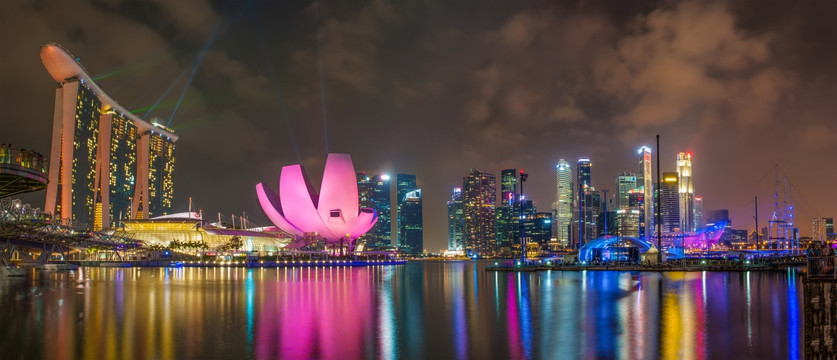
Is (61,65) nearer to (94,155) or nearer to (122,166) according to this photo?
(94,155)

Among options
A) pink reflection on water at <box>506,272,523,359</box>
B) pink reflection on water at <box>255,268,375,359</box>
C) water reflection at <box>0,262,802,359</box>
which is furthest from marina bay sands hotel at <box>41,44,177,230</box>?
pink reflection on water at <box>506,272,523,359</box>

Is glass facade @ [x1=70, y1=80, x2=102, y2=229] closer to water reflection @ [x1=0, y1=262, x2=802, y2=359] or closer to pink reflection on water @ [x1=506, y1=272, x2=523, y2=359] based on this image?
water reflection @ [x1=0, y1=262, x2=802, y2=359]

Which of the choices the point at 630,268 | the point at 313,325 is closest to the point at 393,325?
the point at 313,325

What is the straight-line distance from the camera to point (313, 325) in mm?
17750

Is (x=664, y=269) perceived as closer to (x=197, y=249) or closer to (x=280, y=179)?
(x=280, y=179)

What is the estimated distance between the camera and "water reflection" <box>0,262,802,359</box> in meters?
13.8

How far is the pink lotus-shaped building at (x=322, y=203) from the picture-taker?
272ft

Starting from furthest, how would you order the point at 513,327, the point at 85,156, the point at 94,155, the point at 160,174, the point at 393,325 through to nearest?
the point at 160,174 < the point at 94,155 < the point at 85,156 < the point at 393,325 < the point at 513,327

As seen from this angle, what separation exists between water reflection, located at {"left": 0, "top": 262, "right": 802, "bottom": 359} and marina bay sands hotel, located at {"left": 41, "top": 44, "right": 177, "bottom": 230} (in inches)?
2106

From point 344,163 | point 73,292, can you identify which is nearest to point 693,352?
point 73,292

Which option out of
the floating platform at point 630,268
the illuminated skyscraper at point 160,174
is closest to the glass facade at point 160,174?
the illuminated skyscraper at point 160,174

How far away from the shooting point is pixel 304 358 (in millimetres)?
12812

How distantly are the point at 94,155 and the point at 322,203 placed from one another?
152 ft

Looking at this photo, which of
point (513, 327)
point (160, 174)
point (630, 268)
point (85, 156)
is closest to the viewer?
point (513, 327)
